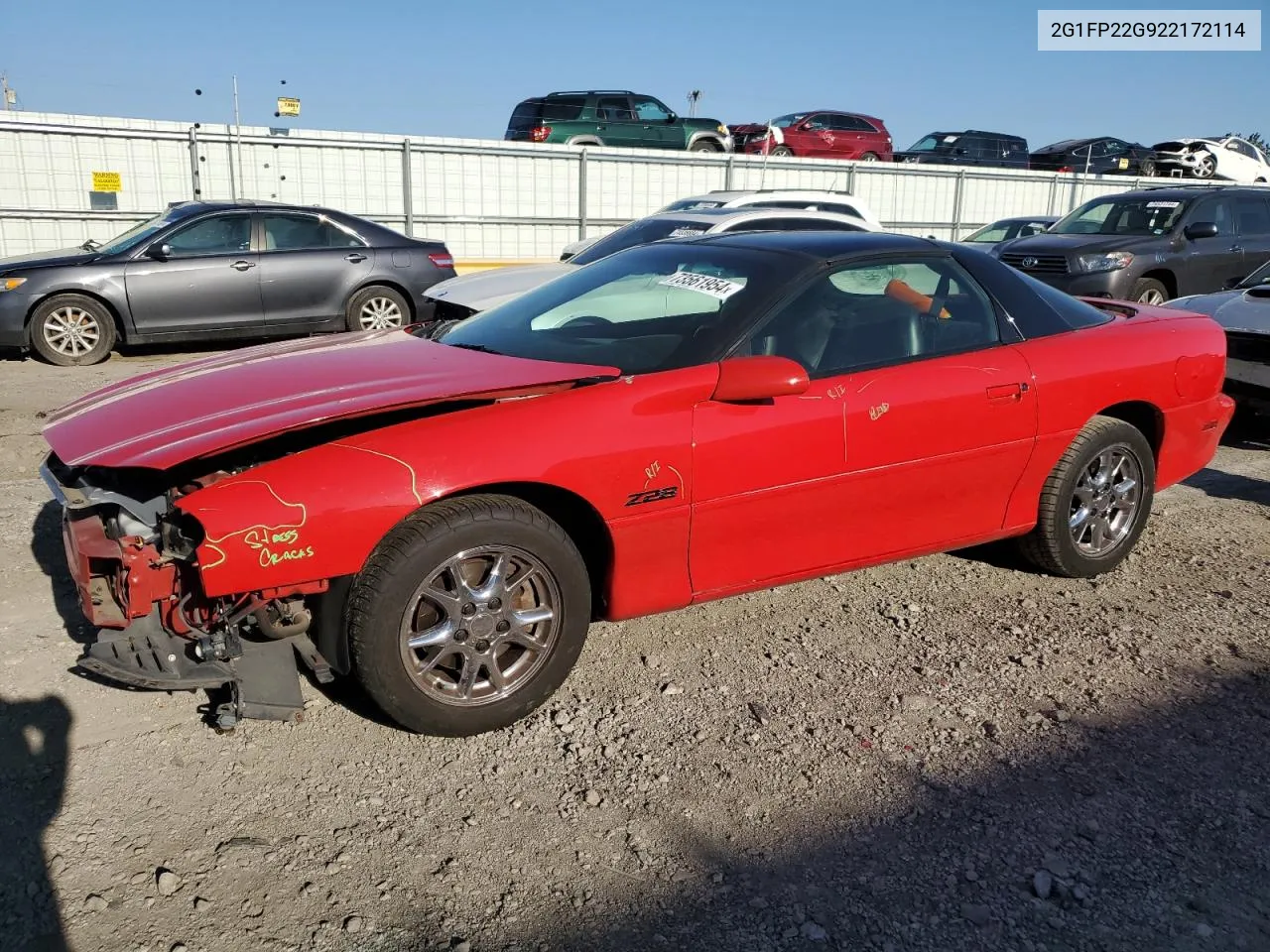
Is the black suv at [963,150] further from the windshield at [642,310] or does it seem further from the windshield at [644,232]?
the windshield at [642,310]

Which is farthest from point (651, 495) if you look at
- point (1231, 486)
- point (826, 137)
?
point (826, 137)

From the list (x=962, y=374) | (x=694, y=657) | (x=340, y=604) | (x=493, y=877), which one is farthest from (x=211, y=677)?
(x=962, y=374)

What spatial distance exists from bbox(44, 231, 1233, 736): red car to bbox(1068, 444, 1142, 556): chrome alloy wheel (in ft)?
0.05

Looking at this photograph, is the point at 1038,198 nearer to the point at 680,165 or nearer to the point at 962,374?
the point at 680,165

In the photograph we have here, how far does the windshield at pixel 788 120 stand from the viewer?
2429 cm

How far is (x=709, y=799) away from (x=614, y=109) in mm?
19963

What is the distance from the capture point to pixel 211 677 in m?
2.98

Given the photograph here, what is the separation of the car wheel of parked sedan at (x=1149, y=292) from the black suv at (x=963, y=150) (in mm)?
15277

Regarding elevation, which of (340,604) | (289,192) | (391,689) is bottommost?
(391,689)

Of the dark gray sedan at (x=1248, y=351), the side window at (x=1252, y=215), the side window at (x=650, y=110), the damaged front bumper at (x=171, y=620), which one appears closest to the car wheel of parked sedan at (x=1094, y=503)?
the dark gray sedan at (x=1248, y=351)

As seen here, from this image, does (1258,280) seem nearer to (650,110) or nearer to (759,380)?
(759,380)

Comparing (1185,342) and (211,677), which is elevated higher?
(1185,342)

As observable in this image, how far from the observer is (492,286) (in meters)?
8.21

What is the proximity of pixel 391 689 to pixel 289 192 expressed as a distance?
12928 millimetres
